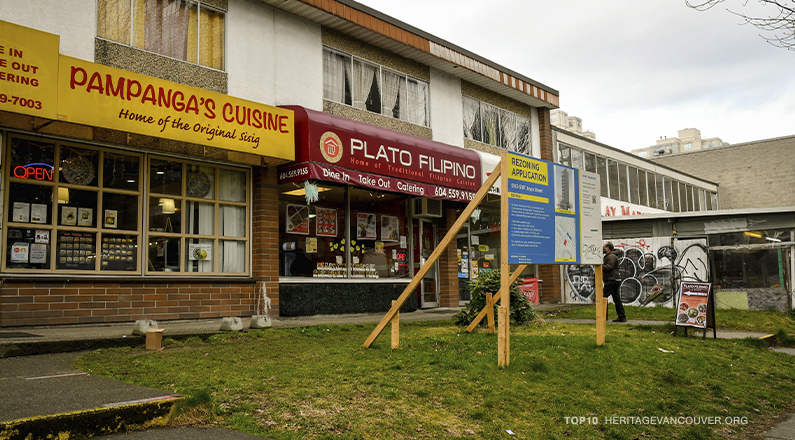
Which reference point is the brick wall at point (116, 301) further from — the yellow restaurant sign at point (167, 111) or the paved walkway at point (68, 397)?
the yellow restaurant sign at point (167, 111)

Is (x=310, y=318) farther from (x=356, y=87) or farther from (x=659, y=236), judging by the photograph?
(x=659, y=236)

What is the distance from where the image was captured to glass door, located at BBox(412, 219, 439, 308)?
1645 centimetres

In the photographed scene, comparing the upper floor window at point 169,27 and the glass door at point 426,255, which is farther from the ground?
the upper floor window at point 169,27

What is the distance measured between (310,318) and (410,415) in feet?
26.2

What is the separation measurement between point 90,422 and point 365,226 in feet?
35.8

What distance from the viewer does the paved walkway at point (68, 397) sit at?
3.95 metres

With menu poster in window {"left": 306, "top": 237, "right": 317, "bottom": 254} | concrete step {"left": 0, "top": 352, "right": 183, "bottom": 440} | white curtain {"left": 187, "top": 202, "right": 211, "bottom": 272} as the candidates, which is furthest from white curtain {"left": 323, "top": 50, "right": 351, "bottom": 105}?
concrete step {"left": 0, "top": 352, "right": 183, "bottom": 440}

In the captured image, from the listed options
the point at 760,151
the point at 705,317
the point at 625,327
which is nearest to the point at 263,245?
the point at 625,327

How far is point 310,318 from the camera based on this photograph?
1274 centimetres

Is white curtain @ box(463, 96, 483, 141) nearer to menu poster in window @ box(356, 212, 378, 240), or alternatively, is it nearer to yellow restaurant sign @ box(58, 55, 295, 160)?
menu poster in window @ box(356, 212, 378, 240)

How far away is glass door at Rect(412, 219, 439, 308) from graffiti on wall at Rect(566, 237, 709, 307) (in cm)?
576

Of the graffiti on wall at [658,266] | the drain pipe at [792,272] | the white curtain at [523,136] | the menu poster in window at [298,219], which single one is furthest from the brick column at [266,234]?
the drain pipe at [792,272]

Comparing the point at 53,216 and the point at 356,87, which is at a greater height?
the point at 356,87

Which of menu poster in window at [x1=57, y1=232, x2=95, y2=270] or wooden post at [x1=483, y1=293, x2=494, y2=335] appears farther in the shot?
menu poster in window at [x1=57, y1=232, x2=95, y2=270]
